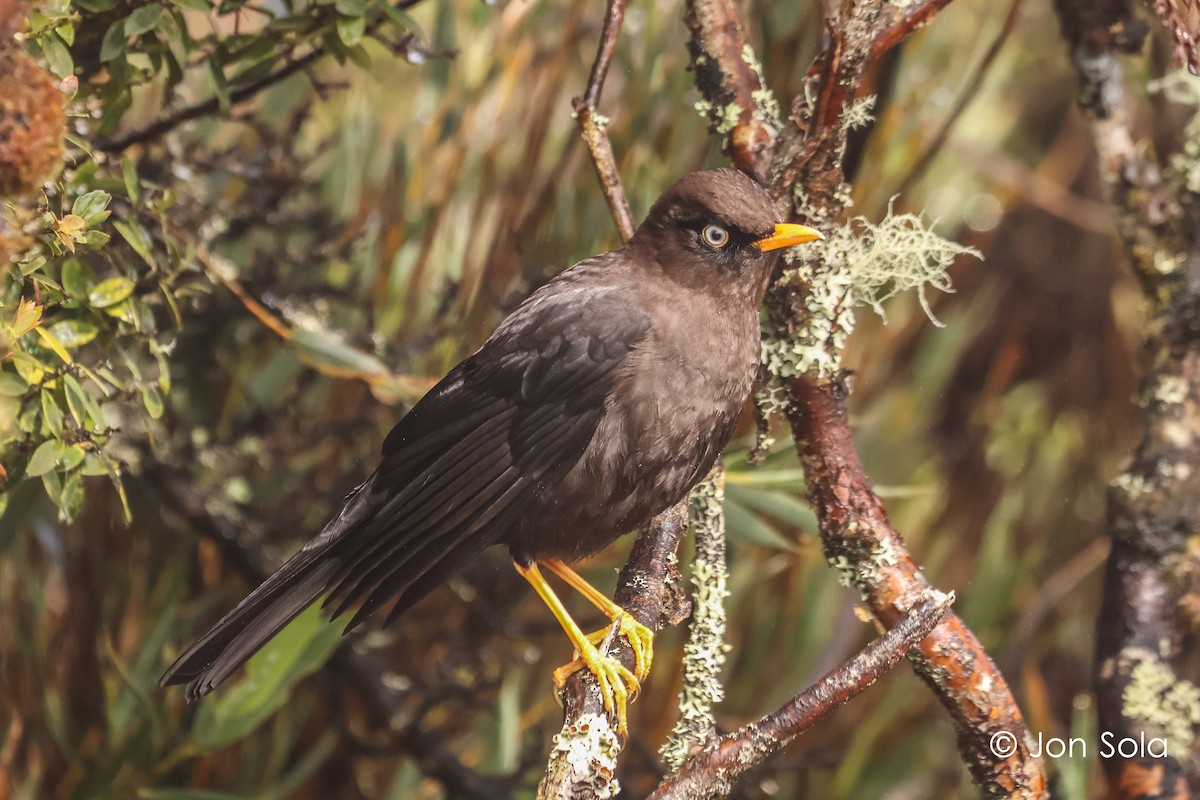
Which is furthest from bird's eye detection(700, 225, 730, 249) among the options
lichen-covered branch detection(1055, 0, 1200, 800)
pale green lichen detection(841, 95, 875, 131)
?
lichen-covered branch detection(1055, 0, 1200, 800)

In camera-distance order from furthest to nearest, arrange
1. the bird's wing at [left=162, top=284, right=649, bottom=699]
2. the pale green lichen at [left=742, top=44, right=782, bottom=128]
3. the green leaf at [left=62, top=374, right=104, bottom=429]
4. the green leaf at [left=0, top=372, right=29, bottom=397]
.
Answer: the pale green lichen at [left=742, top=44, right=782, bottom=128] → the bird's wing at [left=162, top=284, right=649, bottom=699] → the green leaf at [left=62, top=374, right=104, bottom=429] → the green leaf at [left=0, top=372, right=29, bottom=397]

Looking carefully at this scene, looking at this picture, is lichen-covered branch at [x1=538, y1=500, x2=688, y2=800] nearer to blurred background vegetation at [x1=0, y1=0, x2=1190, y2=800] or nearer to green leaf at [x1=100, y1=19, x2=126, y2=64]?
blurred background vegetation at [x1=0, y1=0, x2=1190, y2=800]

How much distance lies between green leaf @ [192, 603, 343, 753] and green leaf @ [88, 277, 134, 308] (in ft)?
3.59

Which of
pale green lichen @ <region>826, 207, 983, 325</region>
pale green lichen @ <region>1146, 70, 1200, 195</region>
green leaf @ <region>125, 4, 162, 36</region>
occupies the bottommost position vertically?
green leaf @ <region>125, 4, 162, 36</region>

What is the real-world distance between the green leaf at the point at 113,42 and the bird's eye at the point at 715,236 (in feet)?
3.84

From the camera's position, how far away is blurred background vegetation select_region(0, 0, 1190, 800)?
115 inches

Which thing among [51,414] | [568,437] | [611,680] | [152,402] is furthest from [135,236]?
[611,680]

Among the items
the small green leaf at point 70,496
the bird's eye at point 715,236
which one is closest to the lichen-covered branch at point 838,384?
the bird's eye at point 715,236

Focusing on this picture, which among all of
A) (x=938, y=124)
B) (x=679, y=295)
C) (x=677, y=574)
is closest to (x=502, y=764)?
(x=677, y=574)

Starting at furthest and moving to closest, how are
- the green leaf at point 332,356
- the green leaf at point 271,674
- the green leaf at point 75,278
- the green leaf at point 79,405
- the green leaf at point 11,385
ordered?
the green leaf at point 271,674 < the green leaf at point 332,356 < the green leaf at point 75,278 < the green leaf at point 79,405 < the green leaf at point 11,385

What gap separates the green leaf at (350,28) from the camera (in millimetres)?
2201

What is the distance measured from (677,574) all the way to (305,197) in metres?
2.19

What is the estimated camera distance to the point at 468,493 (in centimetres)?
234

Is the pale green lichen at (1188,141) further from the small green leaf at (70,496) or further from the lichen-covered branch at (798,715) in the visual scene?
the small green leaf at (70,496)
